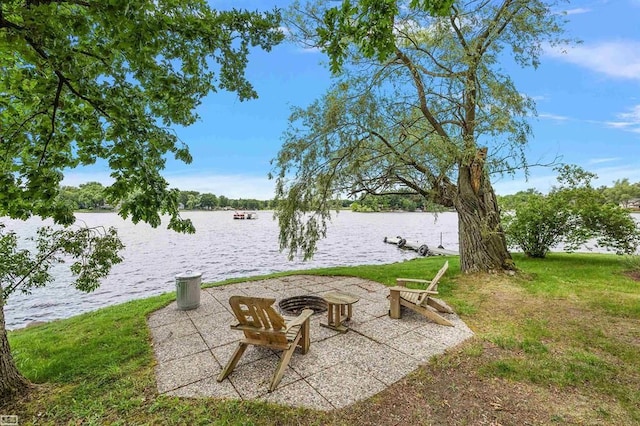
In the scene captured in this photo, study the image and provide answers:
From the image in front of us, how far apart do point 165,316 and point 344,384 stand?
400 cm

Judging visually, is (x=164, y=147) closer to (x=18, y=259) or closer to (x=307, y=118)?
(x=18, y=259)

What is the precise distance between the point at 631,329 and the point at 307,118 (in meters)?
7.56

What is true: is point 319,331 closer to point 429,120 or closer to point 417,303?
point 417,303

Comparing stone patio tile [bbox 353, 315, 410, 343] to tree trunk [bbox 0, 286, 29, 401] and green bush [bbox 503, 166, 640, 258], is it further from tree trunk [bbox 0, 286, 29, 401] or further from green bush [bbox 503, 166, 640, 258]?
green bush [bbox 503, 166, 640, 258]

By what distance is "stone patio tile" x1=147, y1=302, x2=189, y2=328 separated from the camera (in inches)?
205

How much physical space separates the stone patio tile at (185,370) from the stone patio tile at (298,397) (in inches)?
35.6

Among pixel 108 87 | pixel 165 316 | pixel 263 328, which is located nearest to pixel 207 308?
pixel 165 316

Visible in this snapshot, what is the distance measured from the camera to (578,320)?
4.96m

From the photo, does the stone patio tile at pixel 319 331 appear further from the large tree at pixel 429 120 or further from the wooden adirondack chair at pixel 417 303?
the large tree at pixel 429 120

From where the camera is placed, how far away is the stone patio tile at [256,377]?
308 centimetres

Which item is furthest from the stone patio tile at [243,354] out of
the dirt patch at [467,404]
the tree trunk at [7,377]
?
the tree trunk at [7,377]

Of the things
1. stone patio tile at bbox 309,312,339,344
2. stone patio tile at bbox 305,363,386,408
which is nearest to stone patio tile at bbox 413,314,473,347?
stone patio tile at bbox 309,312,339,344

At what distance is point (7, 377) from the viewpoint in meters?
3.07

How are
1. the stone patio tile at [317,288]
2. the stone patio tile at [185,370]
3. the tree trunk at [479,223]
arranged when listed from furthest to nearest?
the tree trunk at [479,223]
the stone patio tile at [317,288]
the stone patio tile at [185,370]
